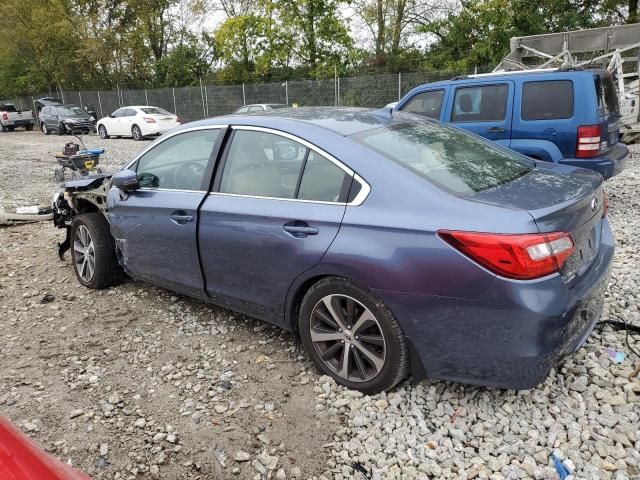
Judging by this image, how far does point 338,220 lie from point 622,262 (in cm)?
318

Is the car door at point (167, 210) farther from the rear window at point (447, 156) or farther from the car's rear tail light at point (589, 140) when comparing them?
the car's rear tail light at point (589, 140)

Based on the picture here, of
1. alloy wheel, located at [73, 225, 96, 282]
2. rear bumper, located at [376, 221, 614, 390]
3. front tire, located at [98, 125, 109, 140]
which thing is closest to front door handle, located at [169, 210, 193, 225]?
alloy wheel, located at [73, 225, 96, 282]

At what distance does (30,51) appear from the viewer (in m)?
37.9

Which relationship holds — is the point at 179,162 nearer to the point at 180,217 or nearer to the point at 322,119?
the point at 180,217

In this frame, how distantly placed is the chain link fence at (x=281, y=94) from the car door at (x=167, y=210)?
16.5 meters

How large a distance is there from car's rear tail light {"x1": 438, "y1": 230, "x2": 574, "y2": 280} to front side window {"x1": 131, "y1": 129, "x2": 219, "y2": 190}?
197 centimetres

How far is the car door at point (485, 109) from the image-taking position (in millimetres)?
6715

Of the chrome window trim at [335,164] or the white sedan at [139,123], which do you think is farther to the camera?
the white sedan at [139,123]

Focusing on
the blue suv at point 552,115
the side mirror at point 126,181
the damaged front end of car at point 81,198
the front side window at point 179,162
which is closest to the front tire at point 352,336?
the front side window at point 179,162

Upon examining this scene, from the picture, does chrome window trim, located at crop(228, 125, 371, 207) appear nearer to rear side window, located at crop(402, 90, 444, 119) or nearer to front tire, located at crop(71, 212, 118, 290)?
front tire, located at crop(71, 212, 118, 290)

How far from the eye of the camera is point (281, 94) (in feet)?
75.3

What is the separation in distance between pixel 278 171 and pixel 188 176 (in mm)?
890

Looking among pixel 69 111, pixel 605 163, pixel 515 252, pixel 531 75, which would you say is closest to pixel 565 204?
pixel 515 252

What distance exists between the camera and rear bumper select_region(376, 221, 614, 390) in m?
2.39
